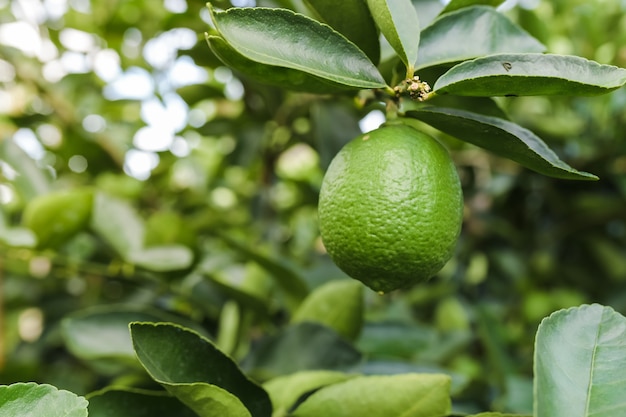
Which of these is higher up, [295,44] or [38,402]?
[295,44]

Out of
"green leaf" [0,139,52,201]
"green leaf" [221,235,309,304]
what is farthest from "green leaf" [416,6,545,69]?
"green leaf" [0,139,52,201]

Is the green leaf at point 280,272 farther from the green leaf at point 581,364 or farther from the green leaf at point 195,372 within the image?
the green leaf at point 581,364

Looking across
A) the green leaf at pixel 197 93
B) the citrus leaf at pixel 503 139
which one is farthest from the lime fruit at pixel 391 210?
the green leaf at pixel 197 93

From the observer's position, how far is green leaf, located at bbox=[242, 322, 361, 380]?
0.69m

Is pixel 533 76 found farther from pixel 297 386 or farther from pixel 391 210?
pixel 297 386

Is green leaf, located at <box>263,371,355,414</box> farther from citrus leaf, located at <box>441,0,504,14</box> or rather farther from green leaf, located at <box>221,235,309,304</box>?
citrus leaf, located at <box>441,0,504,14</box>

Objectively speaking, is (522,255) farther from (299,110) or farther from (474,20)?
(474,20)

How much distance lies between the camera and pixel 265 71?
49cm

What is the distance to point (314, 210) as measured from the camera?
154cm

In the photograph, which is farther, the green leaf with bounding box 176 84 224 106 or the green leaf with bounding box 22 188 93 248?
the green leaf with bounding box 176 84 224 106

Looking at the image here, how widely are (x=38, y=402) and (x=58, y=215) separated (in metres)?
0.53

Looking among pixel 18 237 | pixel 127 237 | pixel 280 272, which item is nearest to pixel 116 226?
pixel 127 237

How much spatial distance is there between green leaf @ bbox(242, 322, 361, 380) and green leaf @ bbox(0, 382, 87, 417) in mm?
316

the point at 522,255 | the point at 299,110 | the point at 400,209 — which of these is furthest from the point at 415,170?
the point at 522,255
